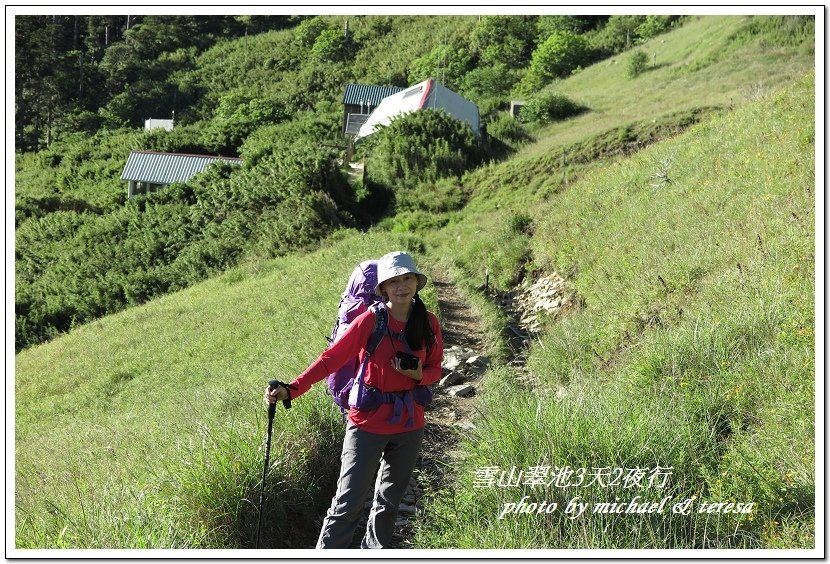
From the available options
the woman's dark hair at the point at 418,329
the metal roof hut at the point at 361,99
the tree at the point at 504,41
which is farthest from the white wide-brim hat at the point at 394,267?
the tree at the point at 504,41

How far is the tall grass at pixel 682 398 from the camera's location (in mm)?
3801

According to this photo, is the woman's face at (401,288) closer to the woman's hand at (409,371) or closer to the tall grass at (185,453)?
the woman's hand at (409,371)

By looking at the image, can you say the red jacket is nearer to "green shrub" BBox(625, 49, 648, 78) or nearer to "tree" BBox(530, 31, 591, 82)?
"green shrub" BBox(625, 49, 648, 78)

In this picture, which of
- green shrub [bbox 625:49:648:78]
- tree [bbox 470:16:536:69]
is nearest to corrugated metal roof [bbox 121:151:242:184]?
green shrub [bbox 625:49:648:78]

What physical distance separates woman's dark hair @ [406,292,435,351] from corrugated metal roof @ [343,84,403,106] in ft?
165

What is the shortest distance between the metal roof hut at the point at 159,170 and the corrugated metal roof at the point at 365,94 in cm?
1424

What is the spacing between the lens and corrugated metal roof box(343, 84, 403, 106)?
5259cm

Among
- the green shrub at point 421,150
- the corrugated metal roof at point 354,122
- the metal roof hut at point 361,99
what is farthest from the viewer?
the metal roof hut at point 361,99

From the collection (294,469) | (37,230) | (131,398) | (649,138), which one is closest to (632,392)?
(294,469)

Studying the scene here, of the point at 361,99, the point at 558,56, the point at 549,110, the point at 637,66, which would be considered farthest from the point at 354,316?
the point at 558,56

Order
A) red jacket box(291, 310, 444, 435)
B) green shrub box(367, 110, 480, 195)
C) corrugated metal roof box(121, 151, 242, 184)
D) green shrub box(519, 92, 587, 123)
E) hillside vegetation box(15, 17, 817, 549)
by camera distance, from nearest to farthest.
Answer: red jacket box(291, 310, 444, 435) → hillside vegetation box(15, 17, 817, 549) → green shrub box(367, 110, 480, 195) → green shrub box(519, 92, 587, 123) → corrugated metal roof box(121, 151, 242, 184)

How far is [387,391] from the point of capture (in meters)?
3.82

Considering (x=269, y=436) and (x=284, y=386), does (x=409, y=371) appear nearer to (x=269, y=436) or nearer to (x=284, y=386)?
(x=284, y=386)

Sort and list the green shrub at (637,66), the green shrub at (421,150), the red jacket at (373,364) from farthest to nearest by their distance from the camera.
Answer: the green shrub at (637,66), the green shrub at (421,150), the red jacket at (373,364)
